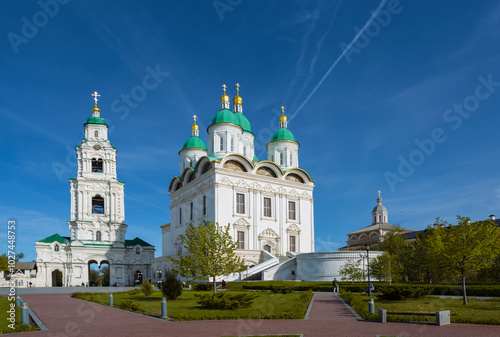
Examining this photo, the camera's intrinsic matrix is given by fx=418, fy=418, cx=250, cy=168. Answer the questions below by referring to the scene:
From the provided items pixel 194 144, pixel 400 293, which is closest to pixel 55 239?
pixel 194 144

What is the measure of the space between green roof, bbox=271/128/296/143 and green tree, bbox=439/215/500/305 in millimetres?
33080

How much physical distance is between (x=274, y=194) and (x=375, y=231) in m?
37.1

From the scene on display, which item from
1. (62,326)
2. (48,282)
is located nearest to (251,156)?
(48,282)

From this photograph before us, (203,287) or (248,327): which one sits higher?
(248,327)

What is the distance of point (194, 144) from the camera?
52875mm

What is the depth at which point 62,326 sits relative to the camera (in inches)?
524

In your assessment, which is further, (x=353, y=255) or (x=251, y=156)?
(x=251, y=156)

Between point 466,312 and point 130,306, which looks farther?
point 130,306

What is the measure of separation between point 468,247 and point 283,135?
34191 millimetres

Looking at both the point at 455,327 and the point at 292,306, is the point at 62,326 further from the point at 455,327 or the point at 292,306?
the point at 455,327

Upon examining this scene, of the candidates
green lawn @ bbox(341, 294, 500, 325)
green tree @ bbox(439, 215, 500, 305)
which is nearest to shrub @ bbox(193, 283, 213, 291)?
green lawn @ bbox(341, 294, 500, 325)

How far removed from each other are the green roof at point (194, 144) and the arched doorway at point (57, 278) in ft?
79.8

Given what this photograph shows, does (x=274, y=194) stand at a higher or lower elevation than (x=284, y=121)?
lower

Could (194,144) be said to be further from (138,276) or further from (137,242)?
(138,276)
